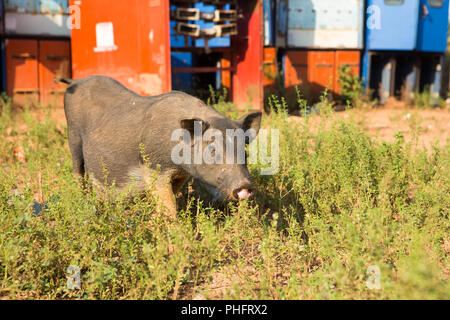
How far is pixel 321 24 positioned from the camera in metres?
11.9

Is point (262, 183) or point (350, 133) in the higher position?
point (350, 133)

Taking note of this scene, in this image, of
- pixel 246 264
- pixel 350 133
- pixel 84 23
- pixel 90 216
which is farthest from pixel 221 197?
pixel 84 23

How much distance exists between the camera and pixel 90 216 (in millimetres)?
3438

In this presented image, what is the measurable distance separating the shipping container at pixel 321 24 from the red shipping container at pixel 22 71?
211 inches

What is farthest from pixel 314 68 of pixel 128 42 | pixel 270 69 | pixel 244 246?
pixel 244 246

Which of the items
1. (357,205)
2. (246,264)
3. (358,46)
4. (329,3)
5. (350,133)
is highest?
(329,3)

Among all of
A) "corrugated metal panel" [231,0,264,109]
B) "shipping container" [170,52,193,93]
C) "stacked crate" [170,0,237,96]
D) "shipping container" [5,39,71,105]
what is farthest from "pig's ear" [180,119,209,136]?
"shipping container" [170,52,193,93]

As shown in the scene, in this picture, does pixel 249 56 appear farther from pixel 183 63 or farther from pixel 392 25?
pixel 392 25

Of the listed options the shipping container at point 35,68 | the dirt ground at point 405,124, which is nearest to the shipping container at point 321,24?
the dirt ground at point 405,124

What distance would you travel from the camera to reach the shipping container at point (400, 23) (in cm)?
1195

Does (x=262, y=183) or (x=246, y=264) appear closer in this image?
(x=246, y=264)

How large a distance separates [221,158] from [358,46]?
9.56 metres

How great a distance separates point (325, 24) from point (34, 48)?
6.51m

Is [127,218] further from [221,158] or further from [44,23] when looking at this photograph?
[44,23]
